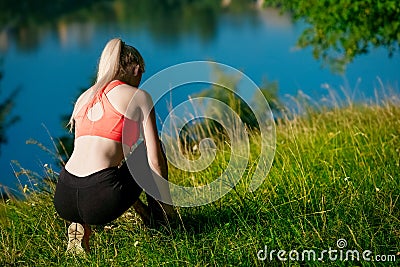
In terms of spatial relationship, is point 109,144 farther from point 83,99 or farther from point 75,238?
point 75,238

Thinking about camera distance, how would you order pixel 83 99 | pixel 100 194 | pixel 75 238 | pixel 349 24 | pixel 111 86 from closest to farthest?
1. pixel 100 194
2. pixel 111 86
3. pixel 83 99
4. pixel 75 238
5. pixel 349 24

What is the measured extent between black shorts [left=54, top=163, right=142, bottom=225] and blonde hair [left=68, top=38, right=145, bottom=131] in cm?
44

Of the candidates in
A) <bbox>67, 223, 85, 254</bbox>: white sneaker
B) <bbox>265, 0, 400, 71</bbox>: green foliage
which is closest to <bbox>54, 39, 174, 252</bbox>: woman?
<bbox>67, 223, 85, 254</bbox>: white sneaker

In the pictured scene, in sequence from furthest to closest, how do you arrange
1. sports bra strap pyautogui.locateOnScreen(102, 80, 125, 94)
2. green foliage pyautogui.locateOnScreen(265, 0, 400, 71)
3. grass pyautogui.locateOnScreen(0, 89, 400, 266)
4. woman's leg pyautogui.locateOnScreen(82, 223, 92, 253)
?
green foliage pyautogui.locateOnScreen(265, 0, 400, 71) < woman's leg pyautogui.locateOnScreen(82, 223, 92, 253) < sports bra strap pyautogui.locateOnScreen(102, 80, 125, 94) < grass pyautogui.locateOnScreen(0, 89, 400, 266)

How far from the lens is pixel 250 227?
365 cm

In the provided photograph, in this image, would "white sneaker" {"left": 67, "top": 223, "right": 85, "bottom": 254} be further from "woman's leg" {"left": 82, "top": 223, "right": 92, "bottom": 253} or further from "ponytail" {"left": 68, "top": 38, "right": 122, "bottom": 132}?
"ponytail" {"left": 68, "top": 38, "right": 122, "bottom": 132}

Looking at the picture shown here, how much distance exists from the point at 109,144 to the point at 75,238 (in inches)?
25.7

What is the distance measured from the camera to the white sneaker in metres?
3.81

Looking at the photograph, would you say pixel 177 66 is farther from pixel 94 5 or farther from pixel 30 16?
pixel 94 5

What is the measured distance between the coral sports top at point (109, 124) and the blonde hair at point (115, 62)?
4cm

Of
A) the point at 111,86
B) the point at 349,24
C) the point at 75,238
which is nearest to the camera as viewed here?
the point at 111,86

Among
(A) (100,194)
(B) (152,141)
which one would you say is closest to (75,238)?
(A) (100,194)

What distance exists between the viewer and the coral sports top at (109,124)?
140 inches

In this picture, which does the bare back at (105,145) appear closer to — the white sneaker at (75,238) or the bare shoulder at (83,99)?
the bare shoulder at (83,99)
